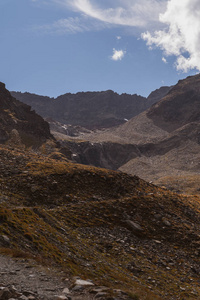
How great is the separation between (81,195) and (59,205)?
318cm

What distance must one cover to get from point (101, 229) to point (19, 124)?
81.1m

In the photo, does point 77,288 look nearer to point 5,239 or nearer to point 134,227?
point 5,239

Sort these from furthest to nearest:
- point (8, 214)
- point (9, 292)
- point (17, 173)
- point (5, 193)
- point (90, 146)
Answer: point (90, 146) < point (17, 173) < point (5, 193) < point (8, 214) < point (9, 292)

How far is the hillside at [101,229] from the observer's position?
14.6 meters

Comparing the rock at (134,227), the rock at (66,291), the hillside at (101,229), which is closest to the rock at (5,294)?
the hillside at (101,229)

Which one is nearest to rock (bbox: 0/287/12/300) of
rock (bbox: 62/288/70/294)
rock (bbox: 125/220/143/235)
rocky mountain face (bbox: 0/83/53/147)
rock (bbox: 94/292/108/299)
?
rock (bbox: 62/288/70/294)

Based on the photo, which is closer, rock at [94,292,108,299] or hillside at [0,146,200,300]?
rock at [94,292,108,299]

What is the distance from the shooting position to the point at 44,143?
Result: 3647 inches

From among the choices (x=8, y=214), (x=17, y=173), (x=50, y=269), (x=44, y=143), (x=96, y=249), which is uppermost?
Result: (x=44, y=143)

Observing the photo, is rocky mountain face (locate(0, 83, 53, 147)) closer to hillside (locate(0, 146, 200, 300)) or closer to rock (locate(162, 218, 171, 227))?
hillside (locate(0, 146, 200, 300))

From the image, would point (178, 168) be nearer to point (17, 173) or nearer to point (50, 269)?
point (17, 173)

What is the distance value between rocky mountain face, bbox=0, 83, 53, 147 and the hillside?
5194 centimetres

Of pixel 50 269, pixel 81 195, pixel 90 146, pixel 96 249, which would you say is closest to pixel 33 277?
pixel 50 269

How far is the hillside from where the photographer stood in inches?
575
